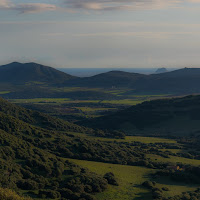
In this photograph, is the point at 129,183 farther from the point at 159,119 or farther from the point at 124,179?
the point at 159,119

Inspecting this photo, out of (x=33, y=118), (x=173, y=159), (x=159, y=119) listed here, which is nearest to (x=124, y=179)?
(x=173, y=159)

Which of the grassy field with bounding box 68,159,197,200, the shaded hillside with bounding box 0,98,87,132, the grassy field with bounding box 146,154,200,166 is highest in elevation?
the shaded hillside with bounding box 0,98,87,132

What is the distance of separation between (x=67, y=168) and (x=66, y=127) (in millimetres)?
48643

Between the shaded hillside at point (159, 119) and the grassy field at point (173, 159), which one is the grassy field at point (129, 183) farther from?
the shaded hillside at point (159, 119)

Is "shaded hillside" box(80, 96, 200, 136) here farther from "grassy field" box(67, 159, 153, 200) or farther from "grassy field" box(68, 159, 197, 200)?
"grassy field" box(68, 159, 197, 200)

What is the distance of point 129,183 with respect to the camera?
49.6 metres

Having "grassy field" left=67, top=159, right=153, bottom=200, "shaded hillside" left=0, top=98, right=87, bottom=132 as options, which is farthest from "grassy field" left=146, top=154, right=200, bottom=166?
"shaded hillside" left=0, top=98, right=87, bottom=132

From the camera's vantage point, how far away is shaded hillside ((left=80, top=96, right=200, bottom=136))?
4798 inches

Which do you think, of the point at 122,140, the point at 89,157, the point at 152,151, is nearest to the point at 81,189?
the point at 89,157

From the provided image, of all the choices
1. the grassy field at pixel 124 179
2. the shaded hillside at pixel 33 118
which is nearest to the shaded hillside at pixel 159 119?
the shaded hillside at pixel 33 118

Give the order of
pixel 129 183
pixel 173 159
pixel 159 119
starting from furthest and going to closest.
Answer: pixel 159 119
pixel 173 159
pixel 129 183

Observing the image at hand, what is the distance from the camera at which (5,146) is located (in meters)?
49.9

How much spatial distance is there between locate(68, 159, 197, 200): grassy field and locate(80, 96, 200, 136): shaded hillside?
6151cm

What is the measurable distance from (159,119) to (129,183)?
8527 centimetres
